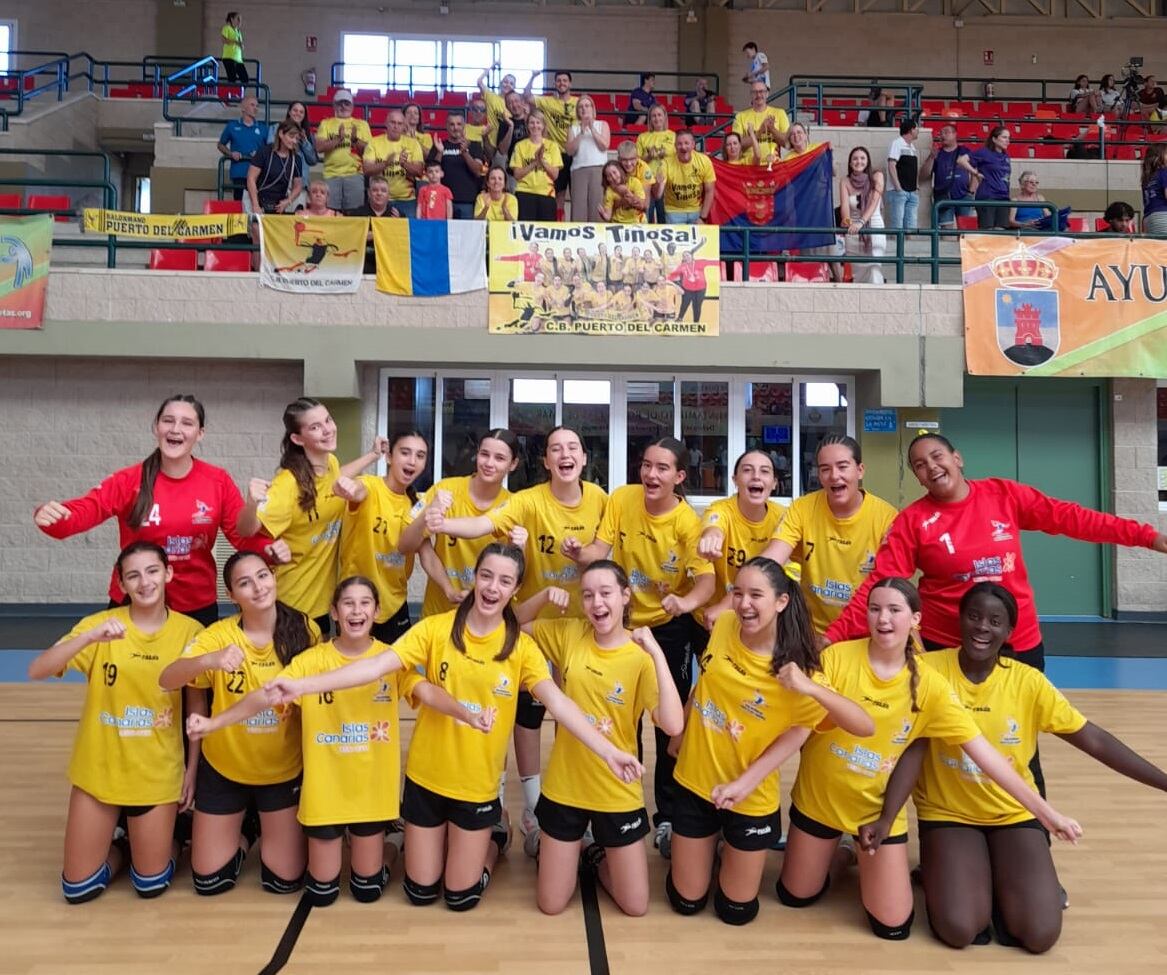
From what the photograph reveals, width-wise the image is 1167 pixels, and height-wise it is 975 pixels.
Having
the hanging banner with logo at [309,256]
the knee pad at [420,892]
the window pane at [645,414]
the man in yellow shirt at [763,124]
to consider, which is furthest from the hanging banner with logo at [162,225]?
the knee pad at [420,892]

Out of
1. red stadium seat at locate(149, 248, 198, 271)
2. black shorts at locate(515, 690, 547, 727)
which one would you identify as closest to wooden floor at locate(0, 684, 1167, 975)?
black shorts at locate(515, 690, 547, 727)

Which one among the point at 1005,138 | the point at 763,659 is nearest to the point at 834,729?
the point at 763,659

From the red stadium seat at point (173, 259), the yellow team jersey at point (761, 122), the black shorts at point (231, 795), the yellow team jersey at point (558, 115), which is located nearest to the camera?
the black shorts at point (231, 795)

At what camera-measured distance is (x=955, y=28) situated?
1784cm

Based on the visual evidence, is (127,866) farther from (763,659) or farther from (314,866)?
(763,659)

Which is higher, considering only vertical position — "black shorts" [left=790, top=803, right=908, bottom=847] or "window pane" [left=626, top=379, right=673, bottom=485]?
"window pane" [left=626, top=379, right=673, bottom=485]

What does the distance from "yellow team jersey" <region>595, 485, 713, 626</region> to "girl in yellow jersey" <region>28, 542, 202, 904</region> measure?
1.92 meters

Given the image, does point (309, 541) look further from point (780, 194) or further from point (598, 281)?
point (780, 194)

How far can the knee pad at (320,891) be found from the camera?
3.50 meters

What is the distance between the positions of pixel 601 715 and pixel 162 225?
8.81m

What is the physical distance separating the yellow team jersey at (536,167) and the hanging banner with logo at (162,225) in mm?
3114

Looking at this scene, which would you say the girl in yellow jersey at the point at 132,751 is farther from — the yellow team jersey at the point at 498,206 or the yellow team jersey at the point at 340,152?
the yellow team jersey at the point at 340,152

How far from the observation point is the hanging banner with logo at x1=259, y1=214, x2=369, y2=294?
9.48m

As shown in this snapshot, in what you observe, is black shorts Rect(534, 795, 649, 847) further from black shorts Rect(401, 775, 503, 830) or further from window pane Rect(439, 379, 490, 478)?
window pane Rect(439, 379, 490, 478)
